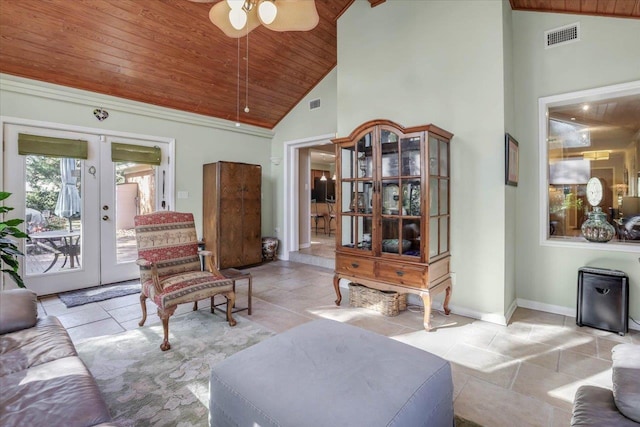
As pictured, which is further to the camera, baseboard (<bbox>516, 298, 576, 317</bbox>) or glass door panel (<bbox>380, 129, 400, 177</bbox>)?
baseboard (<bbox>516, 298, 576, 317</bbox>)

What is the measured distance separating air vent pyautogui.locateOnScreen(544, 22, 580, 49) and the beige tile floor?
2.83 metres

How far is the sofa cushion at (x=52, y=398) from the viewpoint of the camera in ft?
3.62

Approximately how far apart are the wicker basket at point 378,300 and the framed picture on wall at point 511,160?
1628mm

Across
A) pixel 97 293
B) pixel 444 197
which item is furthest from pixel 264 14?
pixel 97 293

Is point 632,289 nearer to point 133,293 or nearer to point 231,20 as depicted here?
point 231,20

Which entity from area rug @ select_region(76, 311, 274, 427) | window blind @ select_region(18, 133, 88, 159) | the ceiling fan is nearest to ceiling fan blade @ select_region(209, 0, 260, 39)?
the ceiling fan

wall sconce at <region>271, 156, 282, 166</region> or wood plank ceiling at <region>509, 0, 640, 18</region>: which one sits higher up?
wood plank ceiling at <region>509, 0, 640, 18</region>

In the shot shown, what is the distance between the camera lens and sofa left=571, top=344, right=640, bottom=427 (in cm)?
107

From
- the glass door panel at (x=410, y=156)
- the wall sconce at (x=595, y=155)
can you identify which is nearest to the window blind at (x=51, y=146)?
the glass door panel at (x=410, y=156)

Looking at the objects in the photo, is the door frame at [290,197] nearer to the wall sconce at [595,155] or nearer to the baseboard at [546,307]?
the baseboard at [546,307]

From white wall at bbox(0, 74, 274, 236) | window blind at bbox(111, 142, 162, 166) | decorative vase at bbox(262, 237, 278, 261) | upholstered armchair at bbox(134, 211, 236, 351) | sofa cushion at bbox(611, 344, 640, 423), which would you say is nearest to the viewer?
sofa cushion at bbox(611, 344, 640, 423)

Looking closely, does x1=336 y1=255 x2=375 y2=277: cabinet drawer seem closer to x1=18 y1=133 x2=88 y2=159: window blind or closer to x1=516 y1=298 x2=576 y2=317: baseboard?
x1=516 y1=298 x2=576 y2=317: baseboard

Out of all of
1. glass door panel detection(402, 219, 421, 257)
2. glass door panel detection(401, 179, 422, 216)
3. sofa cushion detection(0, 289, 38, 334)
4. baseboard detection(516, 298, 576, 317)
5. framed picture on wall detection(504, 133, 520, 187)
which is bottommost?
baseboard detection(516, 298, 576, 317)

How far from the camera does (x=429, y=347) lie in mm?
2572
